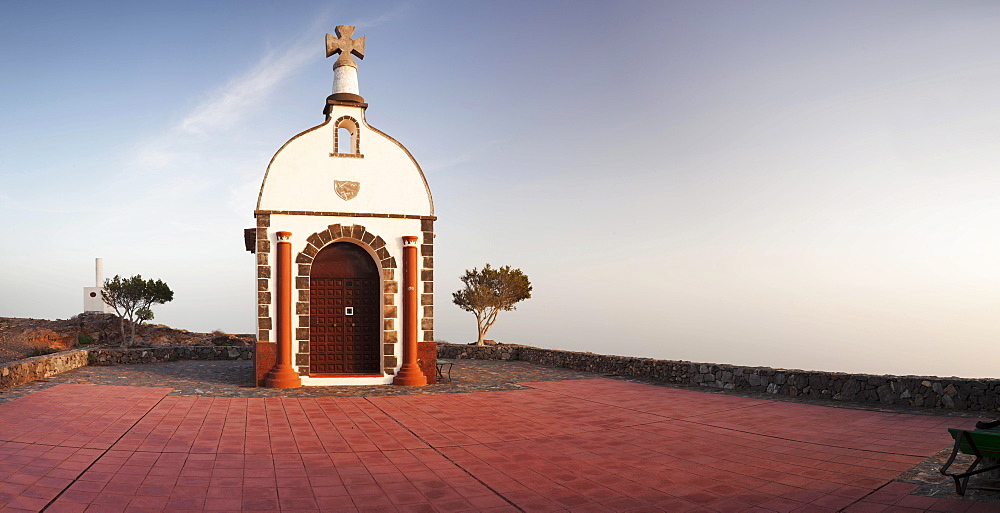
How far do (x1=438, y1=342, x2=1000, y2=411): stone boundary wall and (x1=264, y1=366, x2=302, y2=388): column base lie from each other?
7.98m

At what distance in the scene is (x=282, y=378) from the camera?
13.2 meters

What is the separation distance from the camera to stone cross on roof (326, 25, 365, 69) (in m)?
15.3

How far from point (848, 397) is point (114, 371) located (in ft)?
54.6

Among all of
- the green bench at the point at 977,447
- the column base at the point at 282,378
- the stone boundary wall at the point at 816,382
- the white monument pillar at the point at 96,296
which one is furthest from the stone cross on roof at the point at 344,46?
the white monument pillar at the point at 96,296

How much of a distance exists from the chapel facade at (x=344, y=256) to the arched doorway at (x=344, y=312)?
0.9 inches

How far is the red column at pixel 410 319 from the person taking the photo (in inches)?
549

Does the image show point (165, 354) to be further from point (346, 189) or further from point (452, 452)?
point (452, 452)

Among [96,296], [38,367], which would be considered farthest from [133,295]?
[38,367]

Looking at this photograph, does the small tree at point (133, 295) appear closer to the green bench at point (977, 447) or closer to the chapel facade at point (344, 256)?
the chapel facade at point (344, 256)

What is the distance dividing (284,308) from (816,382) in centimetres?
1087

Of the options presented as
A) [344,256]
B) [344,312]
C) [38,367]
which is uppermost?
[344,256]

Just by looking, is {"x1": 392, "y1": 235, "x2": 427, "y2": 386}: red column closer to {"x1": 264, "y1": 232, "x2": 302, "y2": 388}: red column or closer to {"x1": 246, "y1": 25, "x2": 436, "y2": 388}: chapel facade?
{"x1": 246, "y1": 25, "x2": 436, "y2": 388}: chapel facade

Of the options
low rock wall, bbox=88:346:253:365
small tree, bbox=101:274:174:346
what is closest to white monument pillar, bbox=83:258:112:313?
small tree, bbox=101:274:174:346

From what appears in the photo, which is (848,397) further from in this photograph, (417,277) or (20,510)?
(20,510)
